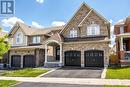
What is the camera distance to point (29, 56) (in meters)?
33.1

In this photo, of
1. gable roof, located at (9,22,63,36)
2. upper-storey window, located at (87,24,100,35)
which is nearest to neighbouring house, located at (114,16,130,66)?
upper-storey window, located at (87,24,100,35)

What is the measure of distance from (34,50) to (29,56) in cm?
171

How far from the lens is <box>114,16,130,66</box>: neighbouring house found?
2565cm

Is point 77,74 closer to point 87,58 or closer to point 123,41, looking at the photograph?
point 87,58

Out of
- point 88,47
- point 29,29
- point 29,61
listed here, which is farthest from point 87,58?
point 29,29

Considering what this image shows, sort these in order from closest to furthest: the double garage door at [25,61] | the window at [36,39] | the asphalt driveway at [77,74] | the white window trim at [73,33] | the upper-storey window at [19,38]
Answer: the asphalt driveway at [77,74]
the white window trim at [73,33]
the double garage door at [25,61]
the window at [36,39]
the upper-storey window at [19,38]

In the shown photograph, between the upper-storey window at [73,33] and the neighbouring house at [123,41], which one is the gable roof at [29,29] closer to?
the upper-storey window at [73,33]

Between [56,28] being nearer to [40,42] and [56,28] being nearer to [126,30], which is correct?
[40,42]

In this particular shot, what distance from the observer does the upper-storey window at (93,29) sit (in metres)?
29.3

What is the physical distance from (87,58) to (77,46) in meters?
2.49

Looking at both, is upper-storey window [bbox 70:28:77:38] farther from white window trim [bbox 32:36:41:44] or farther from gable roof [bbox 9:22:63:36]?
white window trim [bbox 32:36:41:44]

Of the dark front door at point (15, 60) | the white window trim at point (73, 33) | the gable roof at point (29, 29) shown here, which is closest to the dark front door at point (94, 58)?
the white window trim at point (73, 33)

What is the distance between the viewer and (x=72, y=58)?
29.8 metres

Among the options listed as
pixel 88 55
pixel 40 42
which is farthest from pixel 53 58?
pixel 88 55
